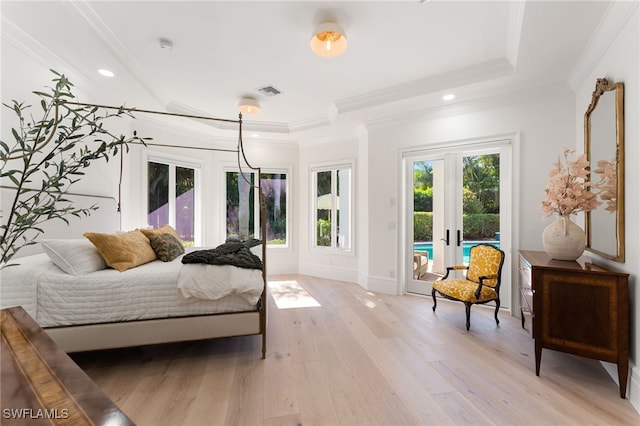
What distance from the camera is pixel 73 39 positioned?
250 centimetres

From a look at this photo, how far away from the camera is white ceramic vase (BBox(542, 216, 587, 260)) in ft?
7.56

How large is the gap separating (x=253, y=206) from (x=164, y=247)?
2918 mm

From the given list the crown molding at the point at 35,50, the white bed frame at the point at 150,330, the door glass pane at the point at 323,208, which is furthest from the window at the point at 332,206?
the crown molding at the point at 35,50

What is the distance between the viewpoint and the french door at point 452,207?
3.68 m

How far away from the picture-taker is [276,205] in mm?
5824

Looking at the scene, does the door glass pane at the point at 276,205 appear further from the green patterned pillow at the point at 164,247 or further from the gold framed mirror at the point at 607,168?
the gold framed mirror at the point at 607,168

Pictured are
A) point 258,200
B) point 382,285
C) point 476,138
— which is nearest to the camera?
point 476,138

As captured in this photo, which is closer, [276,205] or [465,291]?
[465,291]

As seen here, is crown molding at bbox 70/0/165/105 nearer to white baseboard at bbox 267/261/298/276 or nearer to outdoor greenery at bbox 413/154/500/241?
white baseboard at bbox 267/261/298/276

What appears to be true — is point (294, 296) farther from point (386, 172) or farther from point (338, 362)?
point (386, 172)

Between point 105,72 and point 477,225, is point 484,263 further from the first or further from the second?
point 105,72

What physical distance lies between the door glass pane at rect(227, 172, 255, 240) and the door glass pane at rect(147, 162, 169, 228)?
1.11 metres

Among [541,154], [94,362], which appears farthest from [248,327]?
[541,154]

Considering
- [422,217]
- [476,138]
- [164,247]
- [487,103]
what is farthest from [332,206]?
[164,247]
